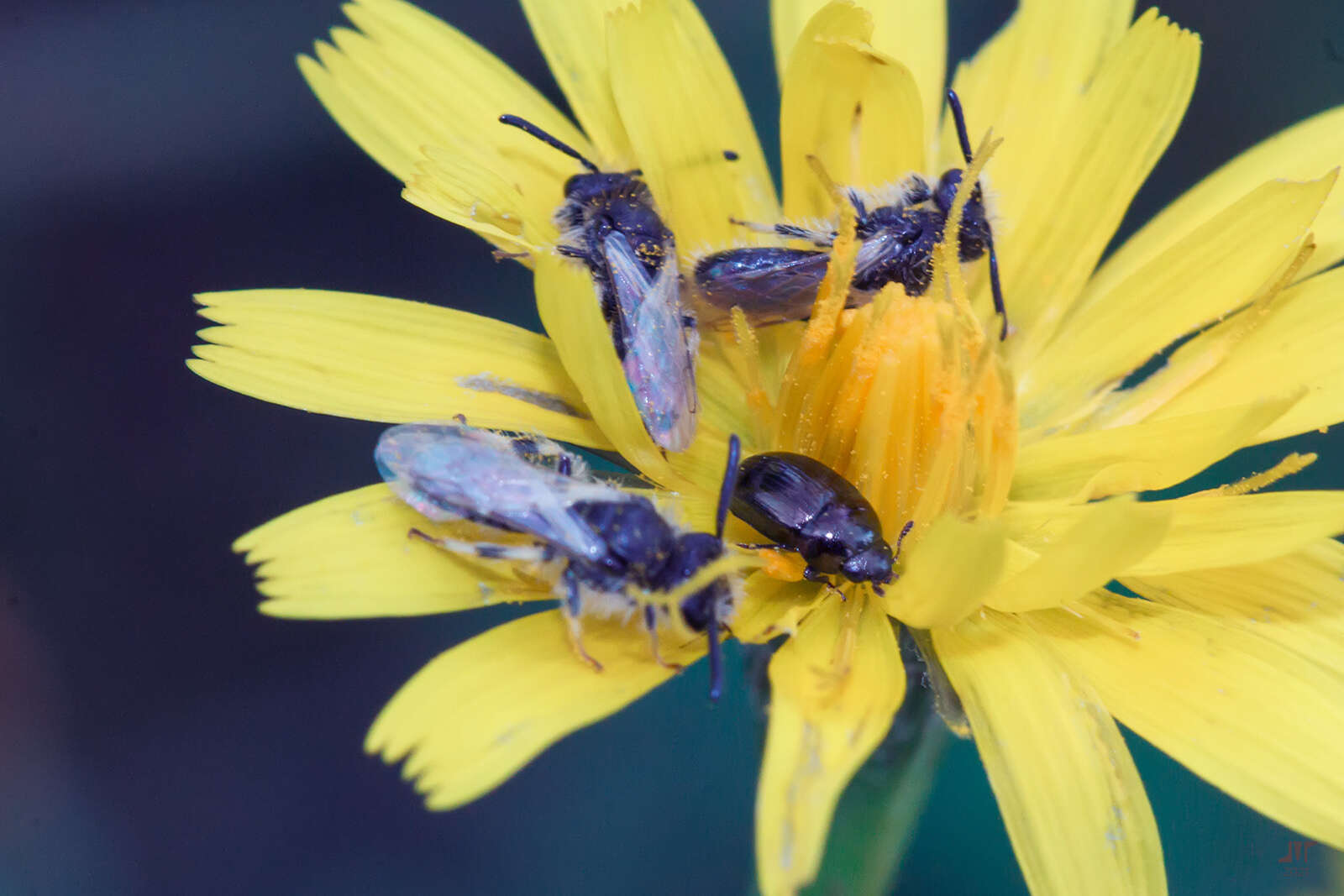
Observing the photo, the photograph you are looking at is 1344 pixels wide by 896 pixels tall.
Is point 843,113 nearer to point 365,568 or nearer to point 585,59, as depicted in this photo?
point 585,59

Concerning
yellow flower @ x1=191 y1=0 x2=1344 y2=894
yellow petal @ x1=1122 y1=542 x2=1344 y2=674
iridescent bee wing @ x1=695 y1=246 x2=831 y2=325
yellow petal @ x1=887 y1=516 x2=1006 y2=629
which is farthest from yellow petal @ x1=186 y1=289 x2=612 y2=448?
yellow petal @ x1=1122 y1=542 x2=1344 y2=674

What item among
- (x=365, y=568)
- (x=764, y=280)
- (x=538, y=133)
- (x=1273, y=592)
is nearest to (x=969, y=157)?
(x=764, y=280)

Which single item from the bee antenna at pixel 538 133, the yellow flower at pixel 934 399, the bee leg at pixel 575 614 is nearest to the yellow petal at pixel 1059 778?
the yellow flower at pixel 934 399

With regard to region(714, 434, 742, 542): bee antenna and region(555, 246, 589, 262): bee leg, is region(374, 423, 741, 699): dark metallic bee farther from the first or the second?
region(555, 246, 589, 262): bee leg

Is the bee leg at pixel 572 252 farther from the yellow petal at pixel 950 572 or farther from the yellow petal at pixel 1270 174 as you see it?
the yellow petal at pixel 1270 174

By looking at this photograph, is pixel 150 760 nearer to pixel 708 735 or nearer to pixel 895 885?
pixel 708 735
